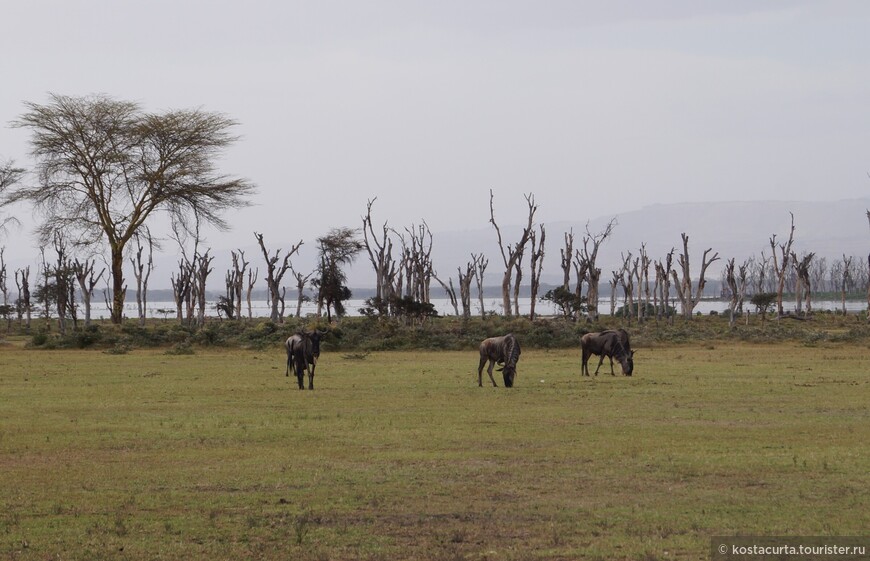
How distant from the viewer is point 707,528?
11.2 m

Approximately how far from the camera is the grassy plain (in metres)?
11.1

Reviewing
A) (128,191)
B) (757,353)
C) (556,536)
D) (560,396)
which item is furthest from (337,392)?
(128,191)

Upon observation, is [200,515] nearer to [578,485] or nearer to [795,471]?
[578,485]

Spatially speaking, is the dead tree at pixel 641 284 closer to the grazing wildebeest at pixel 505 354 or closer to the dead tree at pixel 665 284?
the dead tree at pixel 665 284

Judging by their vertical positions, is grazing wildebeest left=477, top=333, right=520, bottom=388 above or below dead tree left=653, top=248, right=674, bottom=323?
below

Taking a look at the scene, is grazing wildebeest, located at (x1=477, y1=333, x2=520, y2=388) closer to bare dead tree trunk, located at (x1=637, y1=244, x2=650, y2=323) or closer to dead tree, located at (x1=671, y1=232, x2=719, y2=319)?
dead tree, located at (x1=671, y1=232, x2=719, y2=319)

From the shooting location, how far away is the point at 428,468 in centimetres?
1493

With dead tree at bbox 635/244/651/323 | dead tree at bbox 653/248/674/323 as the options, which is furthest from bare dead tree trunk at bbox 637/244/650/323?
dead tree at bbox 653/248/674/323

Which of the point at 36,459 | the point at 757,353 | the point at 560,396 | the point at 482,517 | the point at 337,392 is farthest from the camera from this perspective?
the point at 757,353

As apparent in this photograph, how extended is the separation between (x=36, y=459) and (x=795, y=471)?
10.6 metres

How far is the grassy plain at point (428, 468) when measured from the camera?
11078 millimetres

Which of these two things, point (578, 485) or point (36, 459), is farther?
point (36, 459)

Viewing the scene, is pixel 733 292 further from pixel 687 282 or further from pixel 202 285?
pixel 202 285

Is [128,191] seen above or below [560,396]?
above
